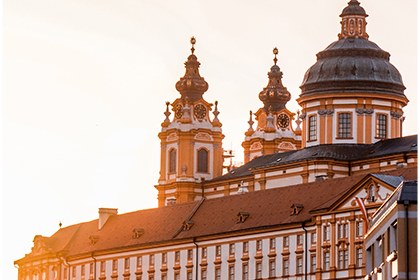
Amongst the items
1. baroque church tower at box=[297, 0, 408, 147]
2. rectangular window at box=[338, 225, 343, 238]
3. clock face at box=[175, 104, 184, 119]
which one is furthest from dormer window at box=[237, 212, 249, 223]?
clock face at box=[175, 104, 184, 119]

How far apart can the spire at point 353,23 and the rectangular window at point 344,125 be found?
7934 mm

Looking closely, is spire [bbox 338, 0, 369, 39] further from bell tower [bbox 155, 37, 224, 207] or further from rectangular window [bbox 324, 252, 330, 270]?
rectangular window [bbox 324, 252, 330, 270]

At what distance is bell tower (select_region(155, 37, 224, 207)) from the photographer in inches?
6585

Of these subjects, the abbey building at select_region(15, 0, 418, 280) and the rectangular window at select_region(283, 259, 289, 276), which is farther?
the rectangular window at select_region(283, 259, 289, 276)

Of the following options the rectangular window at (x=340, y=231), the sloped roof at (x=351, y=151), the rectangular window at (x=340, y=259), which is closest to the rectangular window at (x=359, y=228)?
the rectangular window at (x=340, y=231)

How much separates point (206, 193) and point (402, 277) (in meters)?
105

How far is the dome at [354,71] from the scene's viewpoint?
479 feet

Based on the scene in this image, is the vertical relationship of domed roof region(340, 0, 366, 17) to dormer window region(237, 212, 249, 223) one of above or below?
above

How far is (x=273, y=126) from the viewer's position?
183375 millimetres

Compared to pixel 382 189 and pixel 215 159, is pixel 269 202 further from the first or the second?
pixel 215 159

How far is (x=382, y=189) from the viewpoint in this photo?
112m

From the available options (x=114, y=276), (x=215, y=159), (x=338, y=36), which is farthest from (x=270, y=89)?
(x=114, y=276)

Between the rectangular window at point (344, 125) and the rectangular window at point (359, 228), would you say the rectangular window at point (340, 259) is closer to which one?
the rectangular window at point (359, 228)

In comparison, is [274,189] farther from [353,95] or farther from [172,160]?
[172,160]
